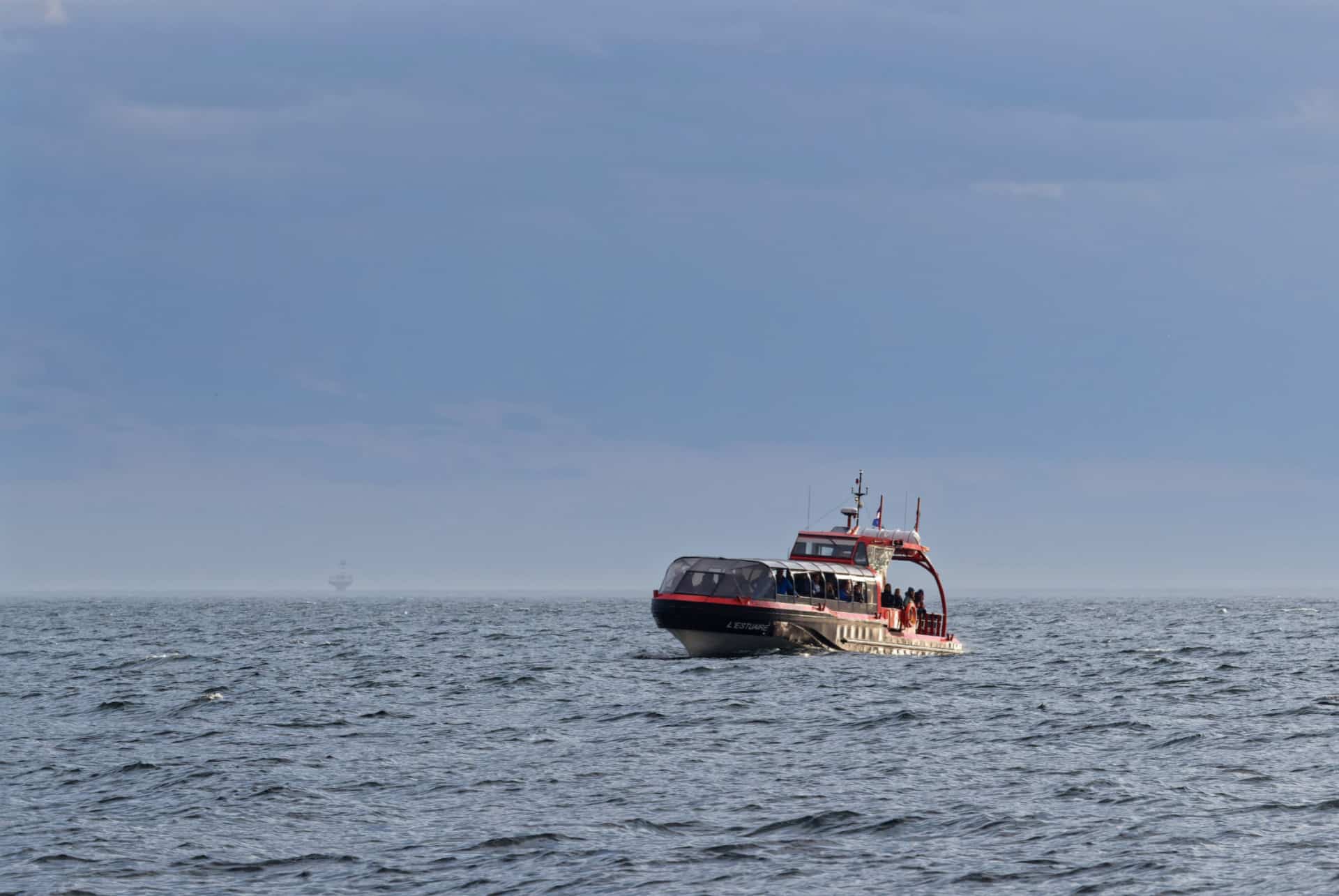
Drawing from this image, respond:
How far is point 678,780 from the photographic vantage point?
25.9 metres

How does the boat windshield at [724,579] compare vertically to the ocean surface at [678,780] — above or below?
above

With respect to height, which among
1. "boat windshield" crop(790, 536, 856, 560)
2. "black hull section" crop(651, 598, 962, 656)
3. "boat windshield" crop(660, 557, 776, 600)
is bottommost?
"black hull section" crop(651, 598, 962, 656)

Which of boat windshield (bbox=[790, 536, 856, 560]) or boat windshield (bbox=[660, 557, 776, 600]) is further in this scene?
boat windshield (bbox=[790, 536, 856, 560])

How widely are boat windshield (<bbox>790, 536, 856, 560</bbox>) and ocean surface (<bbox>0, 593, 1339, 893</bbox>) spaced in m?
6.40

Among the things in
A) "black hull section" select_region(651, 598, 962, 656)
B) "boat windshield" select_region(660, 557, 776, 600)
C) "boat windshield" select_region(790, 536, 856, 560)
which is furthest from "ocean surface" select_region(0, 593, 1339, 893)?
"boat windshield" select_region(790, 536, 856, 560)

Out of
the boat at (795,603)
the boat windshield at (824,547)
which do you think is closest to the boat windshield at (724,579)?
the boat at (795,603)

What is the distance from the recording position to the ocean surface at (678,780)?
62.4 ft

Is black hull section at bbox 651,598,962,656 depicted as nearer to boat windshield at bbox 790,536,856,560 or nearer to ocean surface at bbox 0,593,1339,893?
ocean surface at bbox 0,593,1339,893

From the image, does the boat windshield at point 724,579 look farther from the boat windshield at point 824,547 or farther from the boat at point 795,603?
the boat windshield at point 824,547

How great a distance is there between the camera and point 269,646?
72875 mm

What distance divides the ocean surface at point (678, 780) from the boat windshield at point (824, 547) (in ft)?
21.0

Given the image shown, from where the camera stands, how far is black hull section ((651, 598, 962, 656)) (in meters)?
49.6

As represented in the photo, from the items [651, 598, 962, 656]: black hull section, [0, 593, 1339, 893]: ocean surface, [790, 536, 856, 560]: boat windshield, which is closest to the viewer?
[0, 593, 1339, 893]: ocean surface

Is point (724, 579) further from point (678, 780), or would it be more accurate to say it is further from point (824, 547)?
point (678, 780)
